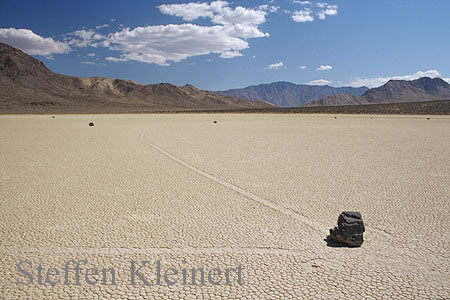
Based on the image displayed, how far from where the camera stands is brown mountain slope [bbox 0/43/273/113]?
92.9m

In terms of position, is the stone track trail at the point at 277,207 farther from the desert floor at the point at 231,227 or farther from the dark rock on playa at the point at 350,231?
the dark rock on playa at the point at 350,231

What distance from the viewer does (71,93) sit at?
429ft

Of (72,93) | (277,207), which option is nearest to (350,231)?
(277,207)

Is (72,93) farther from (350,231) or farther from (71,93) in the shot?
(350,231)

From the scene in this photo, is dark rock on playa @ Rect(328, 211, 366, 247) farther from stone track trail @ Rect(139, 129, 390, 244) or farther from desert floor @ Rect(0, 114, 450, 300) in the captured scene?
stone track trail @ Rect(139, 129, 390, 244)

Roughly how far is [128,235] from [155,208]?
1.06 m

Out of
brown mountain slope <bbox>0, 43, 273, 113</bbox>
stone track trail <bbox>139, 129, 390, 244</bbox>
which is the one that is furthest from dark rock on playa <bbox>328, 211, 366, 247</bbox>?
brown mountain slope <bbox>0, 43, 273, 113</bbox>

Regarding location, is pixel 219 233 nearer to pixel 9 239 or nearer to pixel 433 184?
pixel 9 239

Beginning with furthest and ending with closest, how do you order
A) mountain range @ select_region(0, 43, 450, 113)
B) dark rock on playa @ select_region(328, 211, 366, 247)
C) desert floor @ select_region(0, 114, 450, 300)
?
mountain range @ select_region(0, 43, 450, 113) < dark rock on playa @ select_region(328, 211, 366, 247) < desert floor @ select_region(0, 114, 450, 300)

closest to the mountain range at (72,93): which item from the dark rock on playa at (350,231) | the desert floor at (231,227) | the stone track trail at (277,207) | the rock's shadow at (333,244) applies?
the desert floor at (231,227)

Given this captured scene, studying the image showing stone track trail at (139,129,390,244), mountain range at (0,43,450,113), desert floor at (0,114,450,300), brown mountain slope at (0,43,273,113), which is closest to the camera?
desert floor at (0,114,450,300)

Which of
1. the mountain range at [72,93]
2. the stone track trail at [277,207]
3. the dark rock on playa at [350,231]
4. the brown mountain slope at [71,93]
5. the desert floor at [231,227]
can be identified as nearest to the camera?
the desert floor at [231,227]

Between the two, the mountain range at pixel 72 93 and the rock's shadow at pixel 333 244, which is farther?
A: the mountain range at pixel 72 93

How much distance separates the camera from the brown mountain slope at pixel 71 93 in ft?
305
